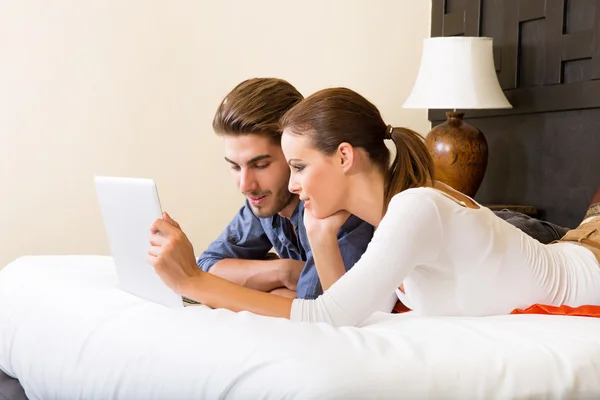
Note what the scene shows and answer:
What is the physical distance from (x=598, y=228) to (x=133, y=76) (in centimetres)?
231

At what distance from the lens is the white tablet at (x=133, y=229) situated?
138 cm

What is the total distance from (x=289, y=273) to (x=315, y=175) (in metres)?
0.48

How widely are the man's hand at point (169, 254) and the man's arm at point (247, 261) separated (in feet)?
1.93

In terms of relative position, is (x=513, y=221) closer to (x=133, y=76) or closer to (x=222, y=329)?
(x=222, y=329)

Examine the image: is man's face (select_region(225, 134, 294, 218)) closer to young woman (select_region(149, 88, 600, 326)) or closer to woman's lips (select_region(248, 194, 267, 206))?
woman's lips (select_region(248, 194, 267, 206))

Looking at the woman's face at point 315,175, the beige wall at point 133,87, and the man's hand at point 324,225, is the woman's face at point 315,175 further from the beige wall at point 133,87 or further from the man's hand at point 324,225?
the beige wall at point 133,87

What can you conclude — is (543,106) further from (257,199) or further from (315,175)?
(315,175)

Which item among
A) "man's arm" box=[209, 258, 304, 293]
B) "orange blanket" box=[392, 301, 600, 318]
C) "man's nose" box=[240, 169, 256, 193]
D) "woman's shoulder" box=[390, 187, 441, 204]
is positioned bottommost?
"man's arm" box=[209, 258, 304, 293]

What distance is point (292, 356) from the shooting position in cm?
108

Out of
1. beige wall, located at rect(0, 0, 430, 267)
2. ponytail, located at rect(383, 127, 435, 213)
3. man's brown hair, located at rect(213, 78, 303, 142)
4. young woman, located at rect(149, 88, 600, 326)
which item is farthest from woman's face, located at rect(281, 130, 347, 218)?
beige wall, located at rect(0, 0, 430, 267)

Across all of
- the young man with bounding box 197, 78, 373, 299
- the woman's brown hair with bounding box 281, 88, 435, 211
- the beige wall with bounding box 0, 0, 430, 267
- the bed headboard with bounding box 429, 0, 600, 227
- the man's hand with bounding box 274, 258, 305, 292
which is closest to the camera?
the woman's brown hair with bounding box 281, 88, 435, 211

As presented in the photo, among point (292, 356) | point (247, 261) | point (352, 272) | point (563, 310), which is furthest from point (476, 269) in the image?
point (247, 261)

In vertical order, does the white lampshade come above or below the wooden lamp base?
above

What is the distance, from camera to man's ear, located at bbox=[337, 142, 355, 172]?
1544 millimetres
